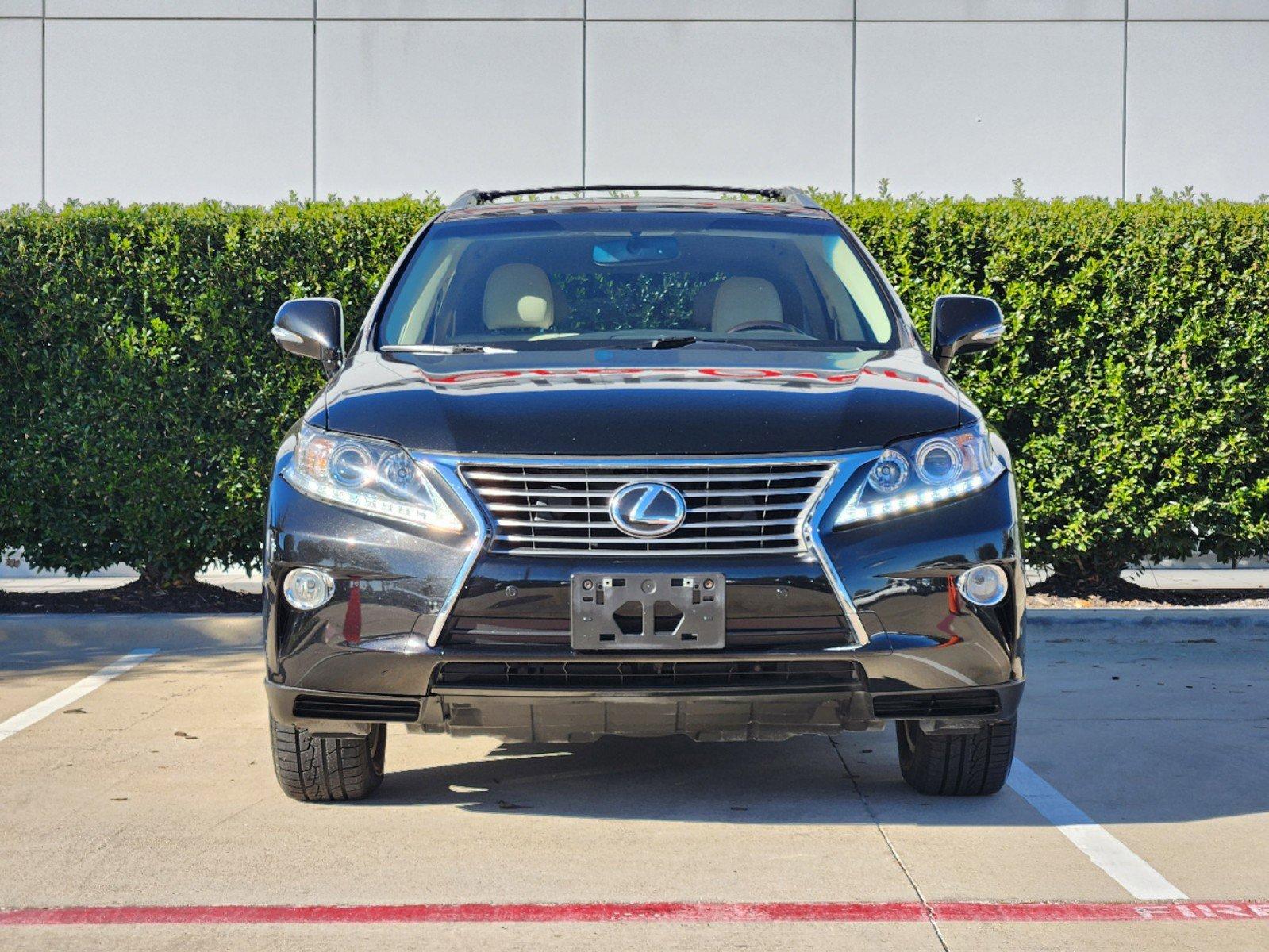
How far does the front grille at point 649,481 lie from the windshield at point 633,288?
41.2 inches

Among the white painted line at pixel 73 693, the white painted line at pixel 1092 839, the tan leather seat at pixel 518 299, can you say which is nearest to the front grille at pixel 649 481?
the white painted line at pixel 1092 839

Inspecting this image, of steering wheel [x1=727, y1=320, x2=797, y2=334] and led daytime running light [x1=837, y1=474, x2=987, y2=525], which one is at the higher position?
steering wheel [x1=727, y1=320, x2=797, y2=334]

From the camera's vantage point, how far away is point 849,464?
4375mm

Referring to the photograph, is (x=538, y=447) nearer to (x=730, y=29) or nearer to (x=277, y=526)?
(x=277, y=526)

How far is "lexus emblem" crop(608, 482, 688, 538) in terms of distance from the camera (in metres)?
4.29

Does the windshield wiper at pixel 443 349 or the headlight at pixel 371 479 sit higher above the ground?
the windshield wiper at pixel 443 349

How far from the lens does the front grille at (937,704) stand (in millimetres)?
4387

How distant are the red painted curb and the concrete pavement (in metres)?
0.04

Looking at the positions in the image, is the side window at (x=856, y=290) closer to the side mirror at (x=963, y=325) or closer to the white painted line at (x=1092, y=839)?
the side mirror at (x=963, y=325)

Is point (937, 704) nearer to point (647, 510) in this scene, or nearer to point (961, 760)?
point (961, 760)

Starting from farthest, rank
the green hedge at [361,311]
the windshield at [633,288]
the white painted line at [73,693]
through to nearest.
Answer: the green hedge at [361,311], the white painted line at [73,693], the windshield at [633,288]

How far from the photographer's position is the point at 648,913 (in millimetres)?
3938

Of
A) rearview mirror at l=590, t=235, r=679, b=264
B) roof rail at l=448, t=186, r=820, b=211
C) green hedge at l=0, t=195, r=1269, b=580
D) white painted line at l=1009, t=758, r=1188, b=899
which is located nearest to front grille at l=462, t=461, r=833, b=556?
white painted line at l=1009, t=758, r=1188, b=899

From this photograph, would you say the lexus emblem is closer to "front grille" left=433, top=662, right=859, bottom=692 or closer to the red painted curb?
"front grille" left=433, top=662, right=859, bottom=692
